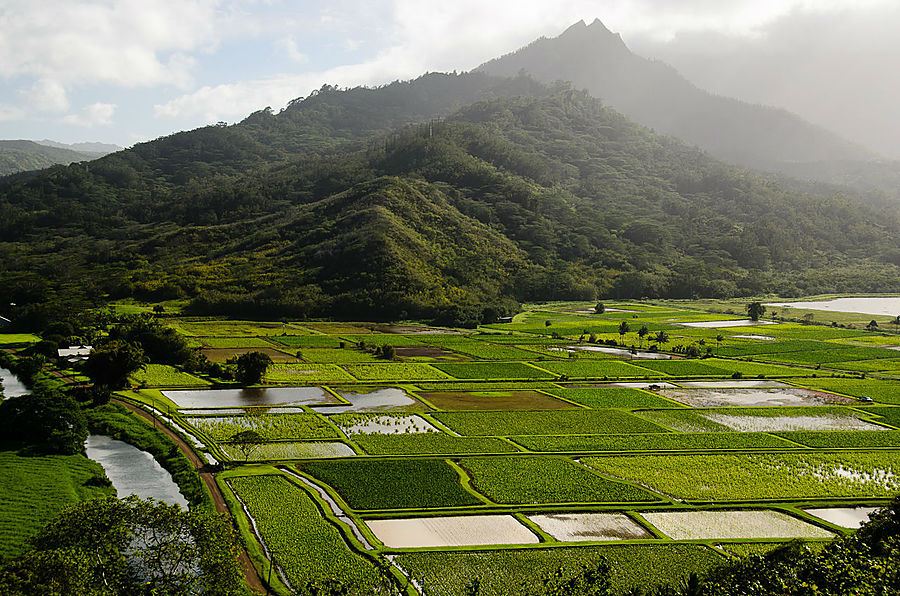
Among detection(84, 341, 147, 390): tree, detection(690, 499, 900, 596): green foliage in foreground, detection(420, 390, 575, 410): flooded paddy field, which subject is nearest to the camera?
detection(690, 499, 900, 596): green foliage in foreground

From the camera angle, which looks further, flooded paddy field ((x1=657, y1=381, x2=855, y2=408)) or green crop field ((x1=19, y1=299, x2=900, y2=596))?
flooded paddy field ((x1=657, y1=381, x2=855, y2=408))

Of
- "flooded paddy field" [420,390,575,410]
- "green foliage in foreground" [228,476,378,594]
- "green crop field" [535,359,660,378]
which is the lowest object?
"green foliage in foreground" [228,476,378,594]

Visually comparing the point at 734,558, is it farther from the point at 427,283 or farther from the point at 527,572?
the point at 427,283

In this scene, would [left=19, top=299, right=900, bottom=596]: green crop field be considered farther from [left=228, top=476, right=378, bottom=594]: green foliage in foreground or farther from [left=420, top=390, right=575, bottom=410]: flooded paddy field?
[left=420, top=390, right=575, bottom=410]: flooded paddy field

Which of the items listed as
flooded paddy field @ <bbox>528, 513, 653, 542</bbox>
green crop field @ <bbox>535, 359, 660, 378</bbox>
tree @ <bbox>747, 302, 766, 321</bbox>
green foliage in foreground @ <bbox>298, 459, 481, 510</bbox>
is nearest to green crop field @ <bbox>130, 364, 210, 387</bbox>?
green foliage in foreground @ <bbox>298, 459, 481, 510</bbox>

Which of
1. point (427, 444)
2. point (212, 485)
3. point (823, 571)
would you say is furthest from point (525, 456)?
point (823, 571)

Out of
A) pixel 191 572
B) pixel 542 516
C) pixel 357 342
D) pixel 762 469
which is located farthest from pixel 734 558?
pixel 357 342

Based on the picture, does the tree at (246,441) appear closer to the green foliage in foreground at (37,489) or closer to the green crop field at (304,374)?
the green foliage in foreground at (37,489)
